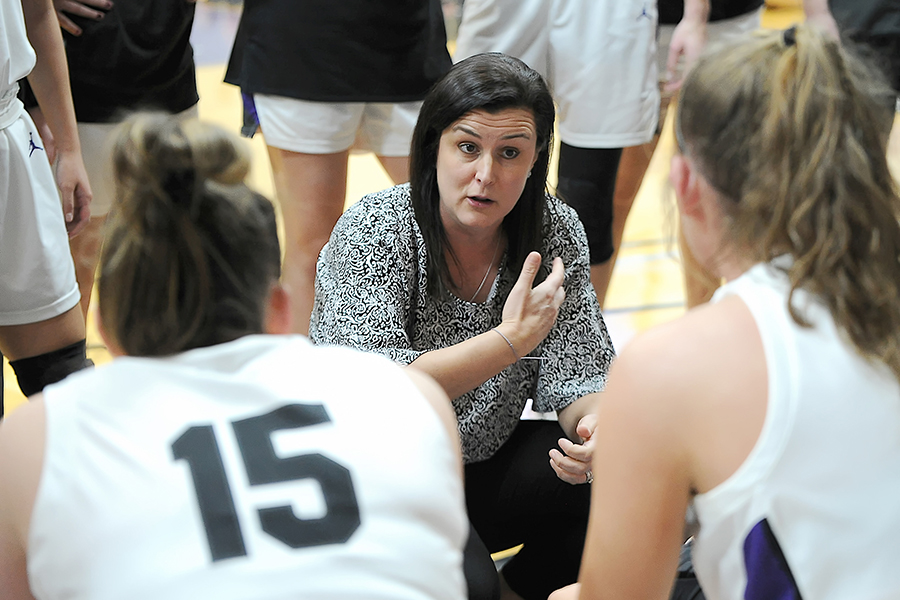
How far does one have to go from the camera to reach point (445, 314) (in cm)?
193

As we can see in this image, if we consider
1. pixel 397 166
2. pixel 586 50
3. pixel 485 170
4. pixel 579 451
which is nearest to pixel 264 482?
pixel 579 451

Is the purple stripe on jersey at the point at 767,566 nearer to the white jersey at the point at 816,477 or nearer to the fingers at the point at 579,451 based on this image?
the white jersey at the point at 816,477

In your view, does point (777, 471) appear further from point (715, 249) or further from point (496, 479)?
point (496, 479)

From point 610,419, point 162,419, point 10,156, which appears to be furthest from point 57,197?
point 610,419

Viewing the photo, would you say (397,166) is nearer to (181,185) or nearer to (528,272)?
(528,272)

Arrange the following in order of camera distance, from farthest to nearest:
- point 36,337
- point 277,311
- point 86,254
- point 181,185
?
point 86,254 → point 36,337 → point 277,311 → point 181,185

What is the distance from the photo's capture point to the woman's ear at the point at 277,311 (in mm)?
1081

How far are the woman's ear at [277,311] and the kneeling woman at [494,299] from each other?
0.64 m

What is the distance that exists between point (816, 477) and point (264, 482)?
1.78 feet

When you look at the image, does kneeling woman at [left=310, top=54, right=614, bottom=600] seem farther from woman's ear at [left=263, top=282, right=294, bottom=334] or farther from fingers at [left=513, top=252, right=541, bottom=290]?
woman's ear at [left=263, top=282, right=294, bottom=334]

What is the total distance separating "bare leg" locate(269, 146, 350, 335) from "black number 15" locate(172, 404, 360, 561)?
5.30 feet

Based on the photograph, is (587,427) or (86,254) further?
(86,254)

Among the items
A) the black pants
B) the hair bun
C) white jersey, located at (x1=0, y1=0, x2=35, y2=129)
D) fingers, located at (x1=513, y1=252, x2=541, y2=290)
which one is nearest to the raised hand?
fingers, located at (x1=513, y1=252, x2=541, y2=290)

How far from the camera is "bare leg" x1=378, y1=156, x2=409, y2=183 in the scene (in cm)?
→ 259
